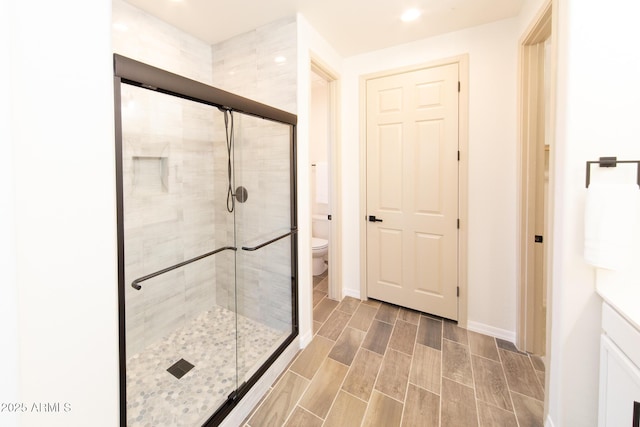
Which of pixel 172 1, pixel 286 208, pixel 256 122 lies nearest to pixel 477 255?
pixel 286 208

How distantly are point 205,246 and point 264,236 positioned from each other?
64 centimetres

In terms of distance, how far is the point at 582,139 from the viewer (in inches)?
45.2

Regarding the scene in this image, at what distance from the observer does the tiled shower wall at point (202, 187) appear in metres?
1.88

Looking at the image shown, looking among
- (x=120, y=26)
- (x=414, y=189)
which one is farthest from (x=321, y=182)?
(x=120, y=26)

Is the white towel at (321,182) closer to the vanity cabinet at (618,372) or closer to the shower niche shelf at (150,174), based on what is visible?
the shower niche shelf at (150,174)

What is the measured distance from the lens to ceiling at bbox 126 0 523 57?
6.00 feet

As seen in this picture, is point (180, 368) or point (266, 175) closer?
point (180, 368)

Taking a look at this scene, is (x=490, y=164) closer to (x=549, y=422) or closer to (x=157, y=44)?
(x=549, y=422)

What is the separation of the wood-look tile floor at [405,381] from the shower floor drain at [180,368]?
590mm

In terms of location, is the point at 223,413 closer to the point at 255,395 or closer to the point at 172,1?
the point at 255,395

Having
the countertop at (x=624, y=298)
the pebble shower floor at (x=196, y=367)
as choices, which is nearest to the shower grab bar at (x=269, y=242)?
the pebble shower floor at (x=196, y=367)

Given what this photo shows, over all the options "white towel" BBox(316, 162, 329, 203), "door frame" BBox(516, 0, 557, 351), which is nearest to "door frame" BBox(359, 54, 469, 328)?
"door frame" BBox(516, 0, 557, 351)

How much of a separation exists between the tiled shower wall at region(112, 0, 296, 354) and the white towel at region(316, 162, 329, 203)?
146cm

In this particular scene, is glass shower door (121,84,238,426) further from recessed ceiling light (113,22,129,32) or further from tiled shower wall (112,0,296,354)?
recessed ceiling light (113,22,129,32)
